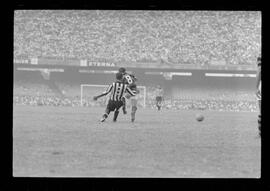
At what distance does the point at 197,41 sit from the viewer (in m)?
25.1

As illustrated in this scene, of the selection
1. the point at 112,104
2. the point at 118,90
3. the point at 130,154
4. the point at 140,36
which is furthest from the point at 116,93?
the point at 140,36

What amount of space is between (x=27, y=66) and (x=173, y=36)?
676cm

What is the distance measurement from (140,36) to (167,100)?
409 centimetres

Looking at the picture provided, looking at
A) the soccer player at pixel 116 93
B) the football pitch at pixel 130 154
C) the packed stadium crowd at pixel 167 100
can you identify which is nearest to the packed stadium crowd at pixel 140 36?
the packed stadium crowd at pixel 167 100

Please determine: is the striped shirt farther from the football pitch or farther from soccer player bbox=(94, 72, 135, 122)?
the football pitch

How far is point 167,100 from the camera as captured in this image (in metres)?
21.5

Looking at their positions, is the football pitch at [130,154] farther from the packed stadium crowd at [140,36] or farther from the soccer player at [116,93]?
the packed stadium crowd at [140,36]

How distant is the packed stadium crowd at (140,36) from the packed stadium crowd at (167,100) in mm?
1773

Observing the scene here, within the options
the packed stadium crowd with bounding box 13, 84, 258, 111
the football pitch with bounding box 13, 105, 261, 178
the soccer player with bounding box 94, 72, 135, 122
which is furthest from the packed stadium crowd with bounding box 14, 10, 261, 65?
the football pitch with bounding box 13, 105, 261, 178

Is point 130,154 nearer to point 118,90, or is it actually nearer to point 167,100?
point 118,90

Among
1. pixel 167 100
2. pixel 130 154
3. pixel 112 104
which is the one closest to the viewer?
pixel 130 154

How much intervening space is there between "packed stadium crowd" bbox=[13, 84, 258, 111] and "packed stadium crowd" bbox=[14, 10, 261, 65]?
69.8 inches
